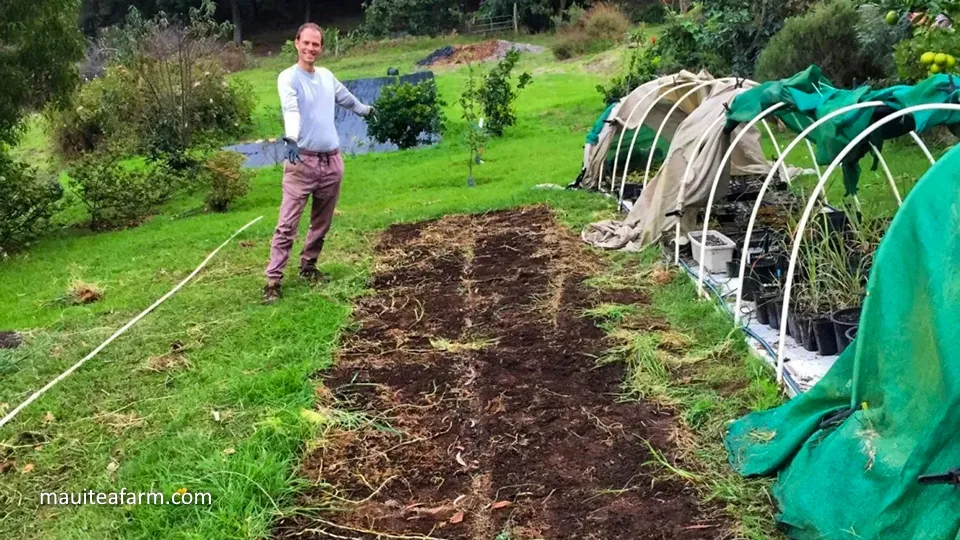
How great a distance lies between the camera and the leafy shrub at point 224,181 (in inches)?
419

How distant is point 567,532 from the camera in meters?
2.85

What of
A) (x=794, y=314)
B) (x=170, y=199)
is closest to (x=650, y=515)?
(x=794, y=314)

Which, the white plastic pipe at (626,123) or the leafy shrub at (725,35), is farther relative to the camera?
the leafy shrub at (725,35)

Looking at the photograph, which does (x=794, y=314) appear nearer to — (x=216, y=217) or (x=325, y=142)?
(x=325, y=142)

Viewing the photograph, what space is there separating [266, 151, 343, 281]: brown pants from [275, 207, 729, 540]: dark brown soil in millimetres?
720

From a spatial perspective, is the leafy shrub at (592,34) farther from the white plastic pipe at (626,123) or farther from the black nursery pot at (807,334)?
the black nursery pot at (807,334)

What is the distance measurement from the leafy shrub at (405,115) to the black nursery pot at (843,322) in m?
11.9

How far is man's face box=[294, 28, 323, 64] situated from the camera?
17.8ft

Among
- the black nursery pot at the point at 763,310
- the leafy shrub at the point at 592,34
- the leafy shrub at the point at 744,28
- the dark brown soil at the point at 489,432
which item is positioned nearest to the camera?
the dark brown soil at the point at 489,432

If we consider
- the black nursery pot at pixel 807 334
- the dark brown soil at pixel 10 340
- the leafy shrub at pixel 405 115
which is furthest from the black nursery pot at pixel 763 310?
the leafy shrub at pixel 405 115

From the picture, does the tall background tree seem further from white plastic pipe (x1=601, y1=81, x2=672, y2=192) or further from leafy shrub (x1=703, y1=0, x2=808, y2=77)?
leafy shrub (x1=703, y1=0, x2=808, y2=77)

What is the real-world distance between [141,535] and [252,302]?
296 centimetres

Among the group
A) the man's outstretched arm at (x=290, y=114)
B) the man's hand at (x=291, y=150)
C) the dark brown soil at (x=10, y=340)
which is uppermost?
the man's outstretched arm at (x=290, y=114)

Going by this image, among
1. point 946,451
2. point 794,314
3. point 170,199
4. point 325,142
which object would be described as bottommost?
point 170,199
